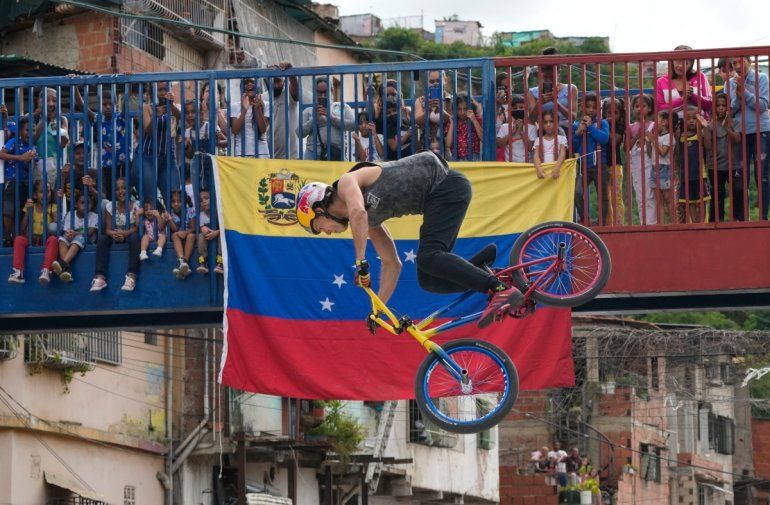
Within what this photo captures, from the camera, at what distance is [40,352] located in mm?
26047

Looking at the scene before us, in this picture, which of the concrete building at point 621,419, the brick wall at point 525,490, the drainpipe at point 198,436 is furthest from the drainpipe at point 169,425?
the brick wall at point 525,490

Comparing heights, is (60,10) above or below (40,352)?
above

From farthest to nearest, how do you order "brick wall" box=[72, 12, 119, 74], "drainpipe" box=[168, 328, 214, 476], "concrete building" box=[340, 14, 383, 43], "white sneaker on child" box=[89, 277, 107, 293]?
"concrete building" box=[340, 14, 383, 43], "brick wall" box=[72, 12, 119, 74], "drainpipe" box=[168, 328, 214, 476], "white sneaker on child" box=[89, 277, 107, 293]

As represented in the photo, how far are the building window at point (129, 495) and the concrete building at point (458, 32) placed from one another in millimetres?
74685

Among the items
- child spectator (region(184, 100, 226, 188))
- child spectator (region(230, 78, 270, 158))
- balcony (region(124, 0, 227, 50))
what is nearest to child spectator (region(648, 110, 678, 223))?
child spectator (region(230, 78, 270, 158))

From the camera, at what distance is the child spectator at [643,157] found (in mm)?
16297

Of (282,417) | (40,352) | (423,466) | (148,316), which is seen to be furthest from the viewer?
(423,466)

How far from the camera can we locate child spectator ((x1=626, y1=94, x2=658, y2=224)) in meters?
16.3

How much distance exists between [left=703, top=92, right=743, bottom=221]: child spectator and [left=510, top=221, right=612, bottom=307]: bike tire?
2439 millimetres

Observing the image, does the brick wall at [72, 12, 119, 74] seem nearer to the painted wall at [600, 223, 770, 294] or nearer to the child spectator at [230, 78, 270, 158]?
the child spectator at [230, 78, 270, 158]

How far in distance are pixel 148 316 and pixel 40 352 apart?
328 inches

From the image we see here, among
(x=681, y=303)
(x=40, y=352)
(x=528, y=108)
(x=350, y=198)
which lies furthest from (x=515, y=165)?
(x=40, y=352)

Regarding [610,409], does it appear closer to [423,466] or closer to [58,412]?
[423,466]

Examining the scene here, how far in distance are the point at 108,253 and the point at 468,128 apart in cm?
408
